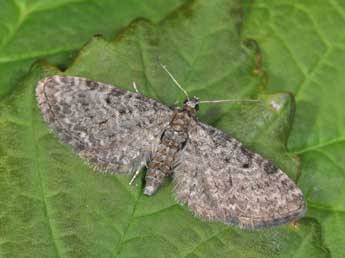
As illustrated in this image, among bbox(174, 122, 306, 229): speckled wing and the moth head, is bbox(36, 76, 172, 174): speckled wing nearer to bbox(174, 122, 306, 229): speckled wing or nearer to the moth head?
the moth head

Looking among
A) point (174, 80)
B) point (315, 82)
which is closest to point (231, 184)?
point (174, 80)

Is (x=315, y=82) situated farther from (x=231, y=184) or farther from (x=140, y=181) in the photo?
(x=140, y=181)

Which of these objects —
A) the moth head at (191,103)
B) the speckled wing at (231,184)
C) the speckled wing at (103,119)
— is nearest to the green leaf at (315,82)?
the speckled wing at (231,184)

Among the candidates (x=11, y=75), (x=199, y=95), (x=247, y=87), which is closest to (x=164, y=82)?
(x=199, y=95)

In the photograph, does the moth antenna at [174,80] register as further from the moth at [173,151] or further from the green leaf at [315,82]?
the green leaf at [315,82]

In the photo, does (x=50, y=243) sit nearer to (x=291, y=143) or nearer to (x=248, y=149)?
(x=248, y=149)

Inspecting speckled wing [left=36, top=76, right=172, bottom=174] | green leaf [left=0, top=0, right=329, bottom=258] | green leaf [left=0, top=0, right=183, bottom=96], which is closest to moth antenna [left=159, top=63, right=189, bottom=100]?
green leaf [left=0, top=0, right=329, bottom=258]
